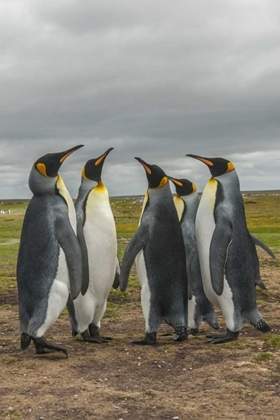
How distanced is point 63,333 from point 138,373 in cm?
249

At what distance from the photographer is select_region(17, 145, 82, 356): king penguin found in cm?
550

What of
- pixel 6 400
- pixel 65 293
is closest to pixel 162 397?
pixel 6 400

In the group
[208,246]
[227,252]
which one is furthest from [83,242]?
[227,252]

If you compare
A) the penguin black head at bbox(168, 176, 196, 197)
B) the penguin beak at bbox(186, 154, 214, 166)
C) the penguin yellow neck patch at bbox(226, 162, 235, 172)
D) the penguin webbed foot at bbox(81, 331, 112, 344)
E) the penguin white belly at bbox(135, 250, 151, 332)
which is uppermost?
the penguin beak at bbox(186, 154, 214, 166)

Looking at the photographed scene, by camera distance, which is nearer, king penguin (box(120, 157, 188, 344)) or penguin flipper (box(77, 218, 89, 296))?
penguin flipper (box(77, 218, 89, 296))

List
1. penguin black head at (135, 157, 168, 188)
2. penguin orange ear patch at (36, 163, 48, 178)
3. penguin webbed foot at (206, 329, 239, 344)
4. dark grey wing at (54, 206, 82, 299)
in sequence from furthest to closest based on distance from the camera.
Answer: penguin black head at (135, 157, 168, 188), penguin webbed foot at (206, 329, 239, 344), penguin orange ear patch at (36, 163, 48, 178), dark grey wing at (54, 206, 82, 299)

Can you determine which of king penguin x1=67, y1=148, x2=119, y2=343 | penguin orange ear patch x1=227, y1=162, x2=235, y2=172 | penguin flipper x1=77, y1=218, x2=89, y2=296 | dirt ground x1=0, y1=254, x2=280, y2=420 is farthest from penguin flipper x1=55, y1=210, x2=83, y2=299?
penguin orange ear patch x1=227, y1=162, x2=235, y2=172

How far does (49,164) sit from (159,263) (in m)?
1.80

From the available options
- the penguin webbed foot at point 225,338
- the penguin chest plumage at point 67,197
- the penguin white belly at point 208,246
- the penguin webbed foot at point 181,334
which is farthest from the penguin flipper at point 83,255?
the penguin webbed foot at point 225,338

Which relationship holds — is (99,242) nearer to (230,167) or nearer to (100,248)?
(100,248)

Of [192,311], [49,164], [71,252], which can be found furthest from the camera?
[192,311]

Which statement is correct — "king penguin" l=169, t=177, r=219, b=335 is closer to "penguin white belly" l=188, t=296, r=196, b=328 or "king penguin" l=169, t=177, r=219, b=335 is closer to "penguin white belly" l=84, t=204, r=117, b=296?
"penguin white belly" l=188, t=296, r=196, b=328

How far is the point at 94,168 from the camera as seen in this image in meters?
6.67

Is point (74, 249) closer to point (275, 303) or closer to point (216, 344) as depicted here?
→ point (216, 344)
